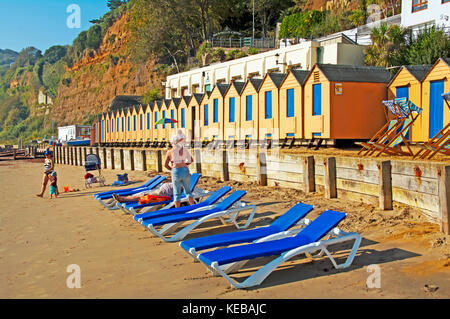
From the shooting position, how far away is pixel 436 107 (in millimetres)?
13148

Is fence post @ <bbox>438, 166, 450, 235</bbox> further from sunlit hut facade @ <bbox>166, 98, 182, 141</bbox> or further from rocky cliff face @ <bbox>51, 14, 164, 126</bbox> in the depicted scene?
rocky cliff face @ <bbox>51, 14, 164, 126</bbox>

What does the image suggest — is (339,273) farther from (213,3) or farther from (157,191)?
(213,3)

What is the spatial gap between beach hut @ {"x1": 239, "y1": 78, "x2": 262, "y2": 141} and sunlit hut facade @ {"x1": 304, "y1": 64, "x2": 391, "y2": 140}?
8.95 feet

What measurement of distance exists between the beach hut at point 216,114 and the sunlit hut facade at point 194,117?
0.89m

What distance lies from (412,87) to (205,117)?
10.2 meters

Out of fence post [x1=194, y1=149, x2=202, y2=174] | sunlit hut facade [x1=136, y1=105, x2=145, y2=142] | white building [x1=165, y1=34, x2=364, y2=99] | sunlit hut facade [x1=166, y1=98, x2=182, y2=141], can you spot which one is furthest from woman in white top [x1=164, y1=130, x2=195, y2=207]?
white building [x1=165, y1=34, x2=364, y2=99]

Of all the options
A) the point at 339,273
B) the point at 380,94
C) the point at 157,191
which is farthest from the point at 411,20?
the point at 339,273

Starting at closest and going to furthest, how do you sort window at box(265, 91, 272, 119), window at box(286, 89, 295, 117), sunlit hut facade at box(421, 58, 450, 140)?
sunlit hut facade at box(421, 58, 450, 140), window at box(286, 89, 295, 117), window at box(265, 91, 272, 119)

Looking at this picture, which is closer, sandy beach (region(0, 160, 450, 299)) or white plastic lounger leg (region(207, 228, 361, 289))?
sandy beach (region(0, 160, 450, 299))

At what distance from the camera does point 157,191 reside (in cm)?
985

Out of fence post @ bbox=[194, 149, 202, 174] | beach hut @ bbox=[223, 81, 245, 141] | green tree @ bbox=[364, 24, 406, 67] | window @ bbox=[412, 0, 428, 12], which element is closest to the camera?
fence post @ bbox=[194, 149, 202, 174]

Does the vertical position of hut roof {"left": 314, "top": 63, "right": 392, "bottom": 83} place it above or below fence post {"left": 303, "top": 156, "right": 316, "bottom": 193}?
above

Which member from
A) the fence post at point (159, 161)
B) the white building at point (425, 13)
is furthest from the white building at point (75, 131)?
the fence post at point (159, 161)

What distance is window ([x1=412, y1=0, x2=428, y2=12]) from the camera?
94.1ft
